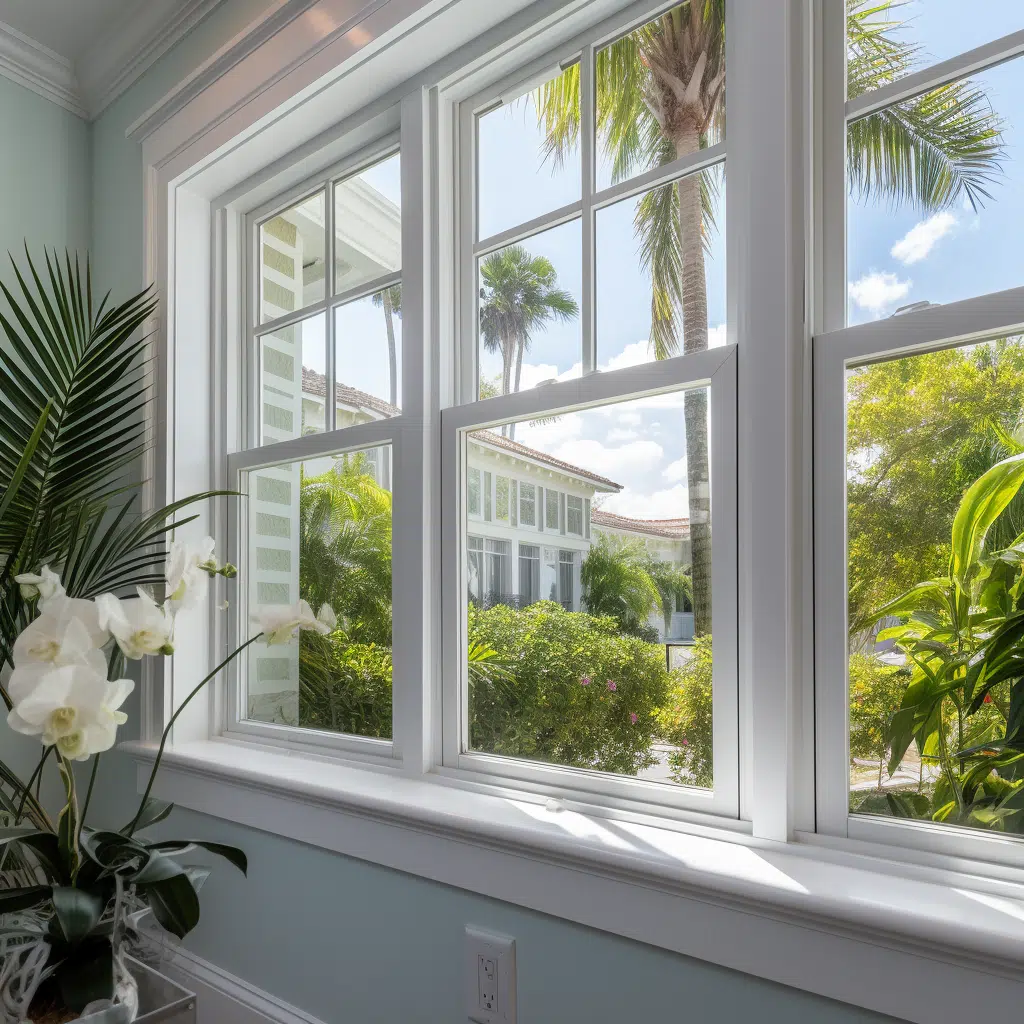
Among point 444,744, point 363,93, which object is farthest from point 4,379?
point 444,744

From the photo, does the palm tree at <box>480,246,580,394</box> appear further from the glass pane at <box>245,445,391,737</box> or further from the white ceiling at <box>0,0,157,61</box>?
the white ceiling at <box>0,0,157,61</box>

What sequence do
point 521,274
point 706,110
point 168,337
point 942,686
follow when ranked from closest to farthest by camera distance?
point 942,686 < point 706,110 < point 521,274 < point 168,337

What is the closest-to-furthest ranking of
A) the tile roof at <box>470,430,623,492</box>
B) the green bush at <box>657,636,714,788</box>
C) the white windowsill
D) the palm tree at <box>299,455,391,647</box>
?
the white windowsill → the green bush at <box>657,636,714,788</box> → the tile roof at <box>470,430,623,492</box> → the palm tree at <box>299,455,391,647</box>

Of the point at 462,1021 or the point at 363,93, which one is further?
the point at 363,93

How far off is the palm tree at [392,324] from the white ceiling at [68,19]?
1031mm

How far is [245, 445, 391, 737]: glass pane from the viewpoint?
1.66 metres

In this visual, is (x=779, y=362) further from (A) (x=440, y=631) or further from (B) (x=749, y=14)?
(A) (x=440, y=631)

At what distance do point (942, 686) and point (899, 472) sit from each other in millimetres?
274

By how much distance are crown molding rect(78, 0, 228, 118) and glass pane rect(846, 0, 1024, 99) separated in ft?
4.77

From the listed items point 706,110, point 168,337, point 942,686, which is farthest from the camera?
point 168,337

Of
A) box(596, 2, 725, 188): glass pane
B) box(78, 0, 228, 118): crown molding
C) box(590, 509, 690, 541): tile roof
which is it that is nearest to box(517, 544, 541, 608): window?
box(590, 509, 690, 541): tile roof

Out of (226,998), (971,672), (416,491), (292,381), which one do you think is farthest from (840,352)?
(226,998)

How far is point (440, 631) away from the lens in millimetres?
1518

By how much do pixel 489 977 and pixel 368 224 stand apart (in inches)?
59.5
